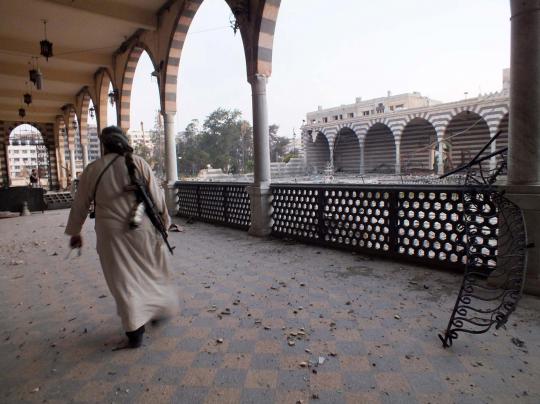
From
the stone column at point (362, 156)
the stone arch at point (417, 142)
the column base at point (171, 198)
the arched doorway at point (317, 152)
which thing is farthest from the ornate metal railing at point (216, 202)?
the arched doorway at point (317, 152)

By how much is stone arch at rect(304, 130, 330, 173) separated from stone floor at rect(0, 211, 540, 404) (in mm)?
22791

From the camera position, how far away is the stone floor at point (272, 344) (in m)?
1.98

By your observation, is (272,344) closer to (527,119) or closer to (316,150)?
(527,119)

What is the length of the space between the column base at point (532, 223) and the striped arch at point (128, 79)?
9.13 meters

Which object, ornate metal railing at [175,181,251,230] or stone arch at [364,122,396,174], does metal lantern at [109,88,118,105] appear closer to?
ornate metal railing at [175,181,251,230]

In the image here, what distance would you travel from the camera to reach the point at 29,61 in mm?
11039

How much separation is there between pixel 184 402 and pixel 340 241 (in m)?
3.56

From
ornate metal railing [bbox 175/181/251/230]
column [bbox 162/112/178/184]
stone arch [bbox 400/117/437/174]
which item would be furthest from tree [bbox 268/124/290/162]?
ornate metal railing [bbox 175/181/251/230]

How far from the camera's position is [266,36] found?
5879mm

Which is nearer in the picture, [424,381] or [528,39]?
[424,381]

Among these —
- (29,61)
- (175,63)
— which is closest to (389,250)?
(175,63)

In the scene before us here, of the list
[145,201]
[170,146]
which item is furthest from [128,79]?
[145,201]

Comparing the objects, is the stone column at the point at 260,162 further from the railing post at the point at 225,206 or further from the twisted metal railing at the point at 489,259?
the twisted metal railing at the point at 489,259

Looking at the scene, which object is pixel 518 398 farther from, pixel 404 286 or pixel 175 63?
pixel 175 63
